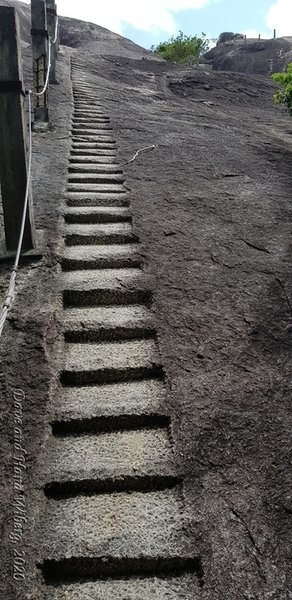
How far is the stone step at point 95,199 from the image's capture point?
16.9 ft

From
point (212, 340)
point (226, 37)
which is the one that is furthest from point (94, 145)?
point (226, 37)

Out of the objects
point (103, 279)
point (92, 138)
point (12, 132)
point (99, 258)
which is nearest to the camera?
point (12, 132)

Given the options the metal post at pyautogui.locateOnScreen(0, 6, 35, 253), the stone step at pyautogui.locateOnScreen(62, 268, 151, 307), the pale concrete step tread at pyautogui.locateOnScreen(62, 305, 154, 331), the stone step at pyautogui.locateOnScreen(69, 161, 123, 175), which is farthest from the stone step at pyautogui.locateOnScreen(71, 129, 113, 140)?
the pale concrete step tread at pyautogui.locateOnScreen(62, 305, 154, 331)

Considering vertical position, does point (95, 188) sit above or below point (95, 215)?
above

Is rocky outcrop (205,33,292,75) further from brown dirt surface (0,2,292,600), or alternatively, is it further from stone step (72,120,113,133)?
brown dirt surface (0,2,292,600)

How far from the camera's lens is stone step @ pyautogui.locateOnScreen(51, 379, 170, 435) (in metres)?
2.78

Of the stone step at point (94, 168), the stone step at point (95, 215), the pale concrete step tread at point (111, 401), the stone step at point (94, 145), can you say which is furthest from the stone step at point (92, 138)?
the pale concrete step tread at point (111, 401)

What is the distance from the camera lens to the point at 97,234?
14.9ft

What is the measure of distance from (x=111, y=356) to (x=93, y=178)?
3.26 meters

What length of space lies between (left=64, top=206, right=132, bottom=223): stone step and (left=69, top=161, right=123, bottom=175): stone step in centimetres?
131

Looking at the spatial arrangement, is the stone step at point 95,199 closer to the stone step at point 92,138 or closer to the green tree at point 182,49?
the stone step at point 92,138

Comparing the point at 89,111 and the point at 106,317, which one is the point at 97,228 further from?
the point at 89,111

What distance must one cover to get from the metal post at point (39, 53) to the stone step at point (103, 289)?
478cm

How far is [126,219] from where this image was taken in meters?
4.98
